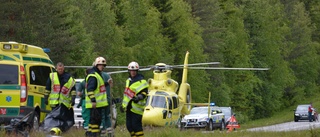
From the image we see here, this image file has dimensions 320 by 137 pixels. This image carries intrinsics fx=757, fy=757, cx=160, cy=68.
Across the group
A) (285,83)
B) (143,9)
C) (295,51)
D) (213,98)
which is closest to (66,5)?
(143,9)

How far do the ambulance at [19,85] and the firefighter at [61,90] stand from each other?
3.74 ft

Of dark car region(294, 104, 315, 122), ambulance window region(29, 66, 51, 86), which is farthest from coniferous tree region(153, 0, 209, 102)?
ambulance window region(29, 66, 51, 86)

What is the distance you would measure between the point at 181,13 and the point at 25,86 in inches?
1867

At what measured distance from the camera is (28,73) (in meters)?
20.6

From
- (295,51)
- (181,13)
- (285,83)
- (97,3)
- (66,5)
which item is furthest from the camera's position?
(295,51)

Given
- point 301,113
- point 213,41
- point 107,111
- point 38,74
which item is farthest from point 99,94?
point 213,41

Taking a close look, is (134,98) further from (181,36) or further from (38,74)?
(181,36)

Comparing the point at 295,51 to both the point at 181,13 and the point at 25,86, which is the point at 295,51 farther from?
the point at 25,86

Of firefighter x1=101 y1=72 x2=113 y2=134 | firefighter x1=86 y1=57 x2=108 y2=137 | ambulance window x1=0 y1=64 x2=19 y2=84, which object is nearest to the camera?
firefighter x1=86 y1=57 x2=108 y2=137

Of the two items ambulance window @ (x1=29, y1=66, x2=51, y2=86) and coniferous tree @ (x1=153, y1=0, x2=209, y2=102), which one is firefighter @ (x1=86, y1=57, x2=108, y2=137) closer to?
ambulance window @ (x1=29, y1=66, x2=51, y2=86)

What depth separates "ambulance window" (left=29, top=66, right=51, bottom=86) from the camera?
823 inches

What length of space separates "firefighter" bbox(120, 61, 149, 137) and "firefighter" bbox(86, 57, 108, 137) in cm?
52

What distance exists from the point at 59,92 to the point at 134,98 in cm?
317

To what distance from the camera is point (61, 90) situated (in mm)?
18828
